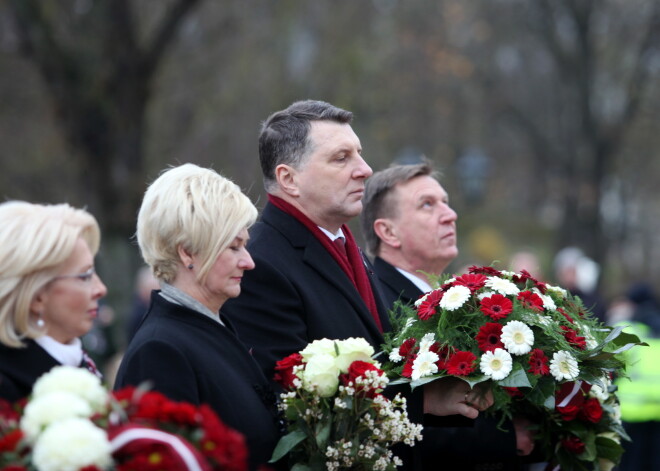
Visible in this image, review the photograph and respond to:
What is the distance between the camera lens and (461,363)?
396 cm

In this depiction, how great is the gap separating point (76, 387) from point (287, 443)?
1.06m

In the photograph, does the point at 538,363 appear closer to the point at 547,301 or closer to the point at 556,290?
the point at 547,301

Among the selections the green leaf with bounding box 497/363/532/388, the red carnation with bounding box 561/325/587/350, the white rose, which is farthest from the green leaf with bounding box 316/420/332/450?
the red carnation with bounding box 561/325/587/350

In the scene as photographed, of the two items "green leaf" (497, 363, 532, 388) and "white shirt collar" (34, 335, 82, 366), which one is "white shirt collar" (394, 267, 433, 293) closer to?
"green leaf" (497, 363, 532, 388)

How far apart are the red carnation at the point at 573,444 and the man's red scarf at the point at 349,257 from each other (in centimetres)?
99

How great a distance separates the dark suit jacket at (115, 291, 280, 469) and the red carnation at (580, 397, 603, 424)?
155 cm

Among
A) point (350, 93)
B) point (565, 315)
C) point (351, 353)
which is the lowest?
point (351, 353)

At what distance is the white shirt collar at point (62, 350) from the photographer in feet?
10.0

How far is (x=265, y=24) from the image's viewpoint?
73.6 feet

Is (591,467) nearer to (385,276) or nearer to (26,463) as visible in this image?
(385,276)

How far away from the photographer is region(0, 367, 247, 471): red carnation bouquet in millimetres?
2387

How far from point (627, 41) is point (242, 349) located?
920 inches

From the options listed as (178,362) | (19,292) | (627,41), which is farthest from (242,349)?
(627,41)

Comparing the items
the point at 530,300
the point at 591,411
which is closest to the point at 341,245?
the point at 530,300
